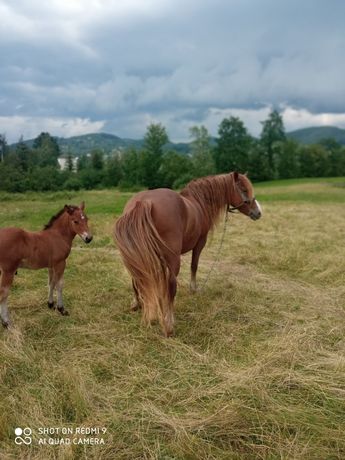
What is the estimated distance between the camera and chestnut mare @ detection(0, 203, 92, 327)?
14.0 feet

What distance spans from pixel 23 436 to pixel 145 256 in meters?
1.98

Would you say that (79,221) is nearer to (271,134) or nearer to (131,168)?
(131,168)

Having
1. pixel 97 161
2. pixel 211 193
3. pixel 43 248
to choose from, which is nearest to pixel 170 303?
pixel 43 248

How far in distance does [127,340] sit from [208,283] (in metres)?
2.62

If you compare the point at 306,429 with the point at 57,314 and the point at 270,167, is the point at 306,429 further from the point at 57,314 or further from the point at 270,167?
the point at 270,167

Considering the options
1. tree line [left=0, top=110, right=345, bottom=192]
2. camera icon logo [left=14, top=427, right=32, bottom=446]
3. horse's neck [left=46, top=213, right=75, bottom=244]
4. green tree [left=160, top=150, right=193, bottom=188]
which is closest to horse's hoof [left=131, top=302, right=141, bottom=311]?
horse's neck [left=46, top=213, right=75, bottom=244]

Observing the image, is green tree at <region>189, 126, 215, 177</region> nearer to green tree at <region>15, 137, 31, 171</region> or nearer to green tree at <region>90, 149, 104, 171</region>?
green tree at <region>90, 149, 104, 171</region>

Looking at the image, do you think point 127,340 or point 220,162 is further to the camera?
point 220,162

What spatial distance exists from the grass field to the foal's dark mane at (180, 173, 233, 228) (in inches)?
50.9

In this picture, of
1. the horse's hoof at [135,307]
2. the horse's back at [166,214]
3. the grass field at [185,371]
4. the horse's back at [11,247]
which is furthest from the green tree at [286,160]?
the horse's back at [11,247]

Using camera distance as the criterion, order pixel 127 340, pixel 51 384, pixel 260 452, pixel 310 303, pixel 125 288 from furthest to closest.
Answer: pixel 125 288
pixel 310 303
pixel 127 340
pixel 51 384
pixel 260 452

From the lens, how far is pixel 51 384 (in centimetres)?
317

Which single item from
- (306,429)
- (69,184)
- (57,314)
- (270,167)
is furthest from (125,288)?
(270,167)

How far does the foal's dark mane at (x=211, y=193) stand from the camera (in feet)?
18.4
